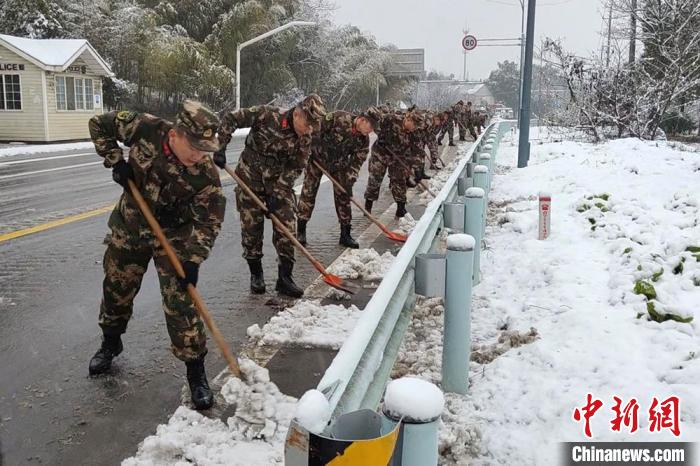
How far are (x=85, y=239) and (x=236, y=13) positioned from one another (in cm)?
2968

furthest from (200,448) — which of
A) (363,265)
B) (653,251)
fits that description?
(653,251)

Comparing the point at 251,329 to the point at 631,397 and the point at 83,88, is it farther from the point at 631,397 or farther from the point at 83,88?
the point at 83,88

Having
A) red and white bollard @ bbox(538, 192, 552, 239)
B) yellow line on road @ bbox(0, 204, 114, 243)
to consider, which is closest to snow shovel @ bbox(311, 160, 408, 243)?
red and white bollard @ bbox(538, 192, 552, 239)

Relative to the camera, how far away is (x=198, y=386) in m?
3.48

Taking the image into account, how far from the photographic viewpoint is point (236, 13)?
3419 centimetres

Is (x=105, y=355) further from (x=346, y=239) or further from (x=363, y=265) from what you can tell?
(x=346, y=239)

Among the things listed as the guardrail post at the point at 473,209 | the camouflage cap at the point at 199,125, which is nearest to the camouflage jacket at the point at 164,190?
the camouflage cap at the point at 199,125

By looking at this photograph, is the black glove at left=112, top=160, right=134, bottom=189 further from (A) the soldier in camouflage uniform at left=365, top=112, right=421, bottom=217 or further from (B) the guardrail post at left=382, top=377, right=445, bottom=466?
(A) the soldier in camouflage uniform at left=365, top=112, right=421, bottom=217

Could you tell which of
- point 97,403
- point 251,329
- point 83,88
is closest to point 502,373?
point 251,329

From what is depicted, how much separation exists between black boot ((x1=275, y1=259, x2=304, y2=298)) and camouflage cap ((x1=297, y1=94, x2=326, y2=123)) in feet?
4.03

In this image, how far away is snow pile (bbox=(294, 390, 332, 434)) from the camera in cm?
130

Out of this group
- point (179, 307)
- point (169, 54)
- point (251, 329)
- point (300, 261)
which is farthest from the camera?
point (169, 54)

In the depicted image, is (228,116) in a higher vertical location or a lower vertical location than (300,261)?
higher

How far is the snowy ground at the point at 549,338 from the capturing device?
2990 millimetres
